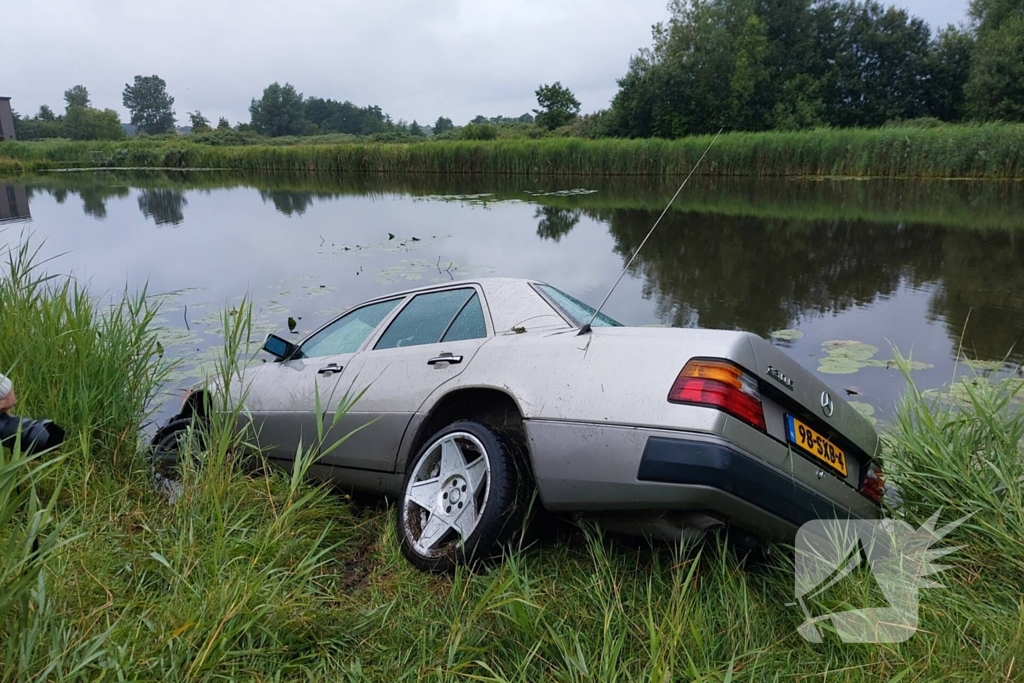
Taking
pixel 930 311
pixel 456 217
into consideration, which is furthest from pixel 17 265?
pixel 456 217

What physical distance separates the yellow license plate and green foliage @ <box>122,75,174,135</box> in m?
135

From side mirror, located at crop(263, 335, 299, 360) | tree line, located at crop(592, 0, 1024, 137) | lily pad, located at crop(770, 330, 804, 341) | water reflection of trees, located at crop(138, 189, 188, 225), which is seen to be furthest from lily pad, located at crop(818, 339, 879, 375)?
tree line, located at crop(592, 0, 1024, 137)

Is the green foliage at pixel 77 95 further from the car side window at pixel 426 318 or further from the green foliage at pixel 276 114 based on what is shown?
the car side window at pixel 426 318

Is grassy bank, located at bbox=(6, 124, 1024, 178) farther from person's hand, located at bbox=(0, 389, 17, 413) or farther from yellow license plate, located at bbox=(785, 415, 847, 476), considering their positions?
person's hand, located at bbox=(0, 389, 17, 413)

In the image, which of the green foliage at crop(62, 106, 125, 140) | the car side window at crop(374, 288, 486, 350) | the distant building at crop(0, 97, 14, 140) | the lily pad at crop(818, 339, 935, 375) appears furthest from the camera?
the green foliage at crop(62, 106, 125, 140)

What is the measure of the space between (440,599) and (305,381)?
1789mm

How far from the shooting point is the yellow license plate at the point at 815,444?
8.19 ft

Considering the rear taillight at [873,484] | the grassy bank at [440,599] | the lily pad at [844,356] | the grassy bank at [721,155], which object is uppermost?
the grassy bank at [721,155]

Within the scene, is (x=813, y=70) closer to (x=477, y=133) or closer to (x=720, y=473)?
(x=477, y=133)

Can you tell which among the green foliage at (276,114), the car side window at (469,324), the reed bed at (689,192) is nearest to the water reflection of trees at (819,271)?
the reed bed at (689,192)

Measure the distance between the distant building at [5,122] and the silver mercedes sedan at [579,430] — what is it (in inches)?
3143

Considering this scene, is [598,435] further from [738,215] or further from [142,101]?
[142,101]

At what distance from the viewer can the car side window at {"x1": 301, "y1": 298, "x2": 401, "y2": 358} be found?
3.99 m

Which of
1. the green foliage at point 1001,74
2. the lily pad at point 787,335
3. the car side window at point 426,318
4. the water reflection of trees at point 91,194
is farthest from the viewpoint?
the green foliage at point 1001,74
